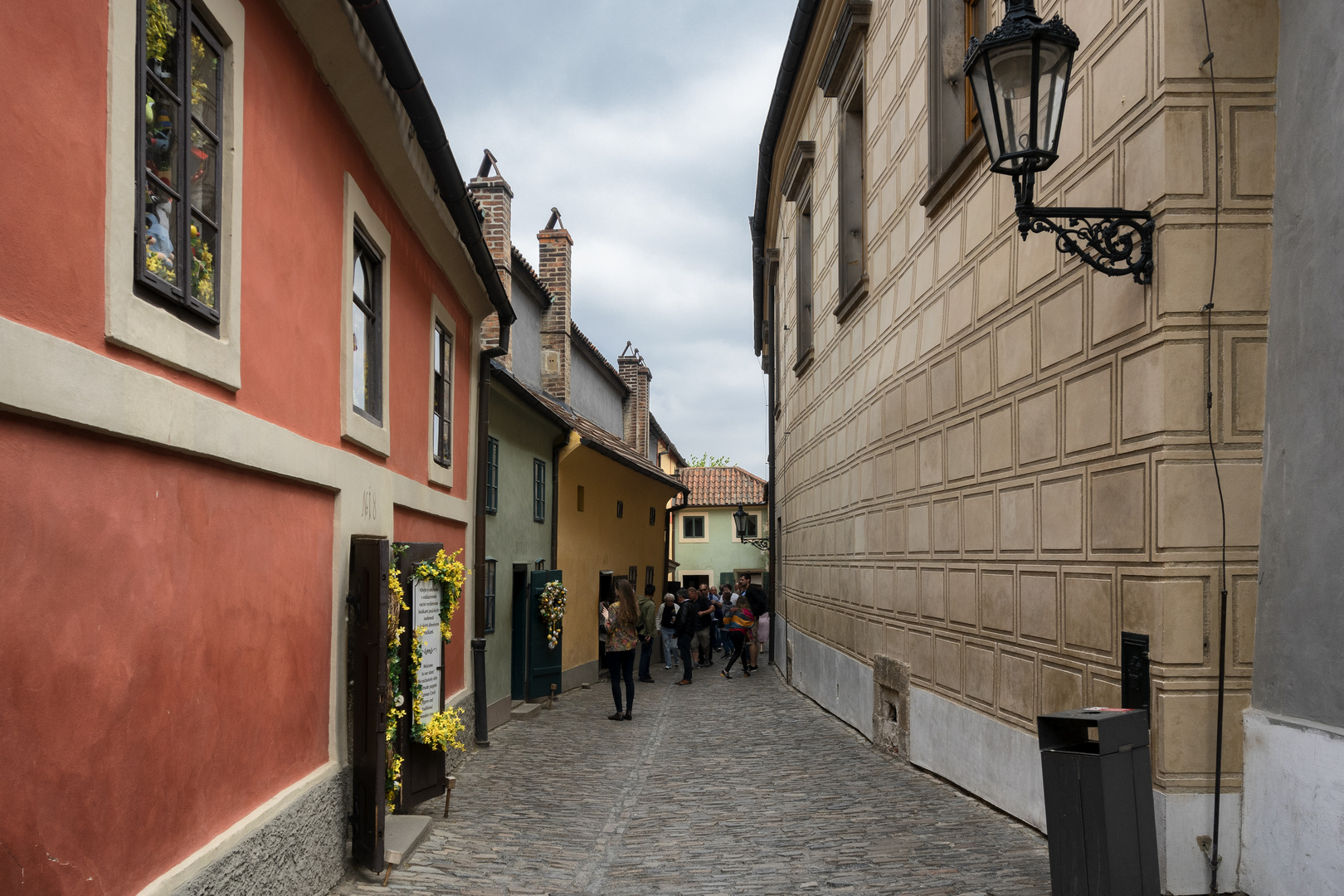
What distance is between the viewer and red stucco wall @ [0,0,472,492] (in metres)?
3.38

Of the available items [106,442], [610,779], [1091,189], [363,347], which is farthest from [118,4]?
[610,779]

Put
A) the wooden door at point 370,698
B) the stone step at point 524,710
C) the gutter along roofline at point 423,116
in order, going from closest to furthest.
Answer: the gutter along roofline at point 423,116, the wooden door at point 370,698, the stone step at point 524,710

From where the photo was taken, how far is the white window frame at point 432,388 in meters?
10.2

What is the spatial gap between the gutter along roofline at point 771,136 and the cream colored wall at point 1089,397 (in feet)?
14.6

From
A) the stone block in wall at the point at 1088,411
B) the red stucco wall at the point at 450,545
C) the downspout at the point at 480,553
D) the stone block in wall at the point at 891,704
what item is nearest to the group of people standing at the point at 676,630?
the downspout at the point at 480,553

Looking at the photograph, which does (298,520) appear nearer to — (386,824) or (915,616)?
(386,824)

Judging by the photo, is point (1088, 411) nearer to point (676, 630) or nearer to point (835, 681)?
point (835, 681)

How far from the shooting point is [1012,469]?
7465mm

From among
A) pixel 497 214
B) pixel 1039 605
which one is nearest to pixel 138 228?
pixel 1039 605

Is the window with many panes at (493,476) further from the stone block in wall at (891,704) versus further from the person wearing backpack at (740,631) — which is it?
the person wearing backpack at (740,631)

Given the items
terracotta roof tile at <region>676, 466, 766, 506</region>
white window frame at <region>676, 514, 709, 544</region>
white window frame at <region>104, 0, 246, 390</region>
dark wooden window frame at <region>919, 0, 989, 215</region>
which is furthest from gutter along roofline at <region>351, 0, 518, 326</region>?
white window frame at <region>676, 514, 709, 544</region>

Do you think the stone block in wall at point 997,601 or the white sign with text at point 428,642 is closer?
the stone block in wall at point 997,601

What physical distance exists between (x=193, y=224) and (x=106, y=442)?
4.26 feet

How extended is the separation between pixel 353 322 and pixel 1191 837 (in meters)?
5.79
